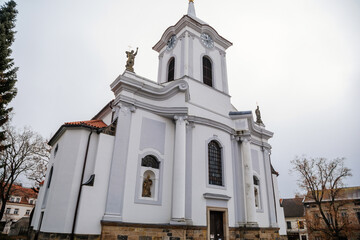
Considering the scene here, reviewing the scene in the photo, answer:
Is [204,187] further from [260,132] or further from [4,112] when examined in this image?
[4,112]

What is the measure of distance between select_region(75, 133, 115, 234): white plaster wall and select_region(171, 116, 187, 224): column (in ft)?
11.3

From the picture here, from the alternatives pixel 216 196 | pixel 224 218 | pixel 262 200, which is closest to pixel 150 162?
pixel 216 196

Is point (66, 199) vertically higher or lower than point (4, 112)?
lower

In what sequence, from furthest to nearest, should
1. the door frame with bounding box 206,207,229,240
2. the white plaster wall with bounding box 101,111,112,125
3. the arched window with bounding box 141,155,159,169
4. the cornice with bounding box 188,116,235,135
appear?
the white plaster wall with bounding box 101,111,112,125 < the cornice with bounding box 188,116,235,135 < the door frame with bounding box 206,207,229,240 < the arched window with bounding box 141,155,159,169

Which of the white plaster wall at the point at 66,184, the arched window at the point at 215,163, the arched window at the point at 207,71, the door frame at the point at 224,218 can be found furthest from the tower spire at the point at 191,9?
the door frame at the point at 224,218

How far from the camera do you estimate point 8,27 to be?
1519cm

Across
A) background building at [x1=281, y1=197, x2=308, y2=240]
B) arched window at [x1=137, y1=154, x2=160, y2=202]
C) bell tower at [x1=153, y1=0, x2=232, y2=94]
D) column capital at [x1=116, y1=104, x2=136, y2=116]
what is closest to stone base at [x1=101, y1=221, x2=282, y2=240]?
arched window at [x1=137, y1=154, x2=160, y2=202]

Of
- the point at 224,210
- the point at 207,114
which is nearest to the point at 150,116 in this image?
the point at 207,114

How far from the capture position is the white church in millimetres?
10773

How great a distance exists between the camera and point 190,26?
715 inches

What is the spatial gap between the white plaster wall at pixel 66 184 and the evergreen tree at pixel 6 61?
5.44 metres

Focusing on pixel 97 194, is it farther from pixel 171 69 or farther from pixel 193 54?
pixel 193 54

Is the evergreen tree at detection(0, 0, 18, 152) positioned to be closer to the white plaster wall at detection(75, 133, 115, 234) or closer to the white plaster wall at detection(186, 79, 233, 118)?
the white plaster wall at detection(75, 133, 115, 234)

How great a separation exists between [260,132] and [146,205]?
37.4 ft
